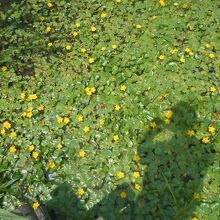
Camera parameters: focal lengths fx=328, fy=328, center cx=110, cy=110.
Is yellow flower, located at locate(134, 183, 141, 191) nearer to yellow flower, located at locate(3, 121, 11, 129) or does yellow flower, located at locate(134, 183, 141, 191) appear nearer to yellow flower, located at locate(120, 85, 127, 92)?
yellow flower, located at locate(120, 85, 127, 92)

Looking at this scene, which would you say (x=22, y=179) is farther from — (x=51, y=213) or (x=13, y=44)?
(x=13, y=44)

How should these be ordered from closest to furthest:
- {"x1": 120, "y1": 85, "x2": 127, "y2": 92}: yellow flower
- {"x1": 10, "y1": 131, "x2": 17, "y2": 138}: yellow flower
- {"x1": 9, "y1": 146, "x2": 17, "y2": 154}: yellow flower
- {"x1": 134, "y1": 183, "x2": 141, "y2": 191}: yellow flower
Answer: {"x1": 134, "y1": 183, "x2": 141, "y2": 191}: yellow flower, {"x1": 9, "y1": 146, "x2": 17, "y2": 154}: yellow flower, {"x1": 10, "y1": 131, "x2": 17, "y2": 138}: yellow flower, {"x1": 120, "y1": 85, "x2": 127, "y2": 92}: yellow flower

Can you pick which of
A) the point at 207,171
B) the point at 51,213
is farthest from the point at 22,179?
the point at 207,171

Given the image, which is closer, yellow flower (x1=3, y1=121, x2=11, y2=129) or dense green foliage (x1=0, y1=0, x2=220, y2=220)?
dense green foliage (x1=0, y1=0, x2=220, y2=220)

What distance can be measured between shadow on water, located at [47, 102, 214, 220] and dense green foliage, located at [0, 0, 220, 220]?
1 centimetres

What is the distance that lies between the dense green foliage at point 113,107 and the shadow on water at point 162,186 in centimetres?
1

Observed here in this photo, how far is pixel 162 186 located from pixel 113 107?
42.2 inches

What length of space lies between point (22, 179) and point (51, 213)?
487mm

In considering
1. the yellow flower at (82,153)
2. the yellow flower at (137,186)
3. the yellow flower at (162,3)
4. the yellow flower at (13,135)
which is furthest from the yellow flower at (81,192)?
the yellow flower at (162,3)

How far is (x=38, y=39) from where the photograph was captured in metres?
4.55

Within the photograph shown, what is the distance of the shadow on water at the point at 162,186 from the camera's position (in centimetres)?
319

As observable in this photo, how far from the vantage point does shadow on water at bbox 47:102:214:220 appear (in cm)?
319

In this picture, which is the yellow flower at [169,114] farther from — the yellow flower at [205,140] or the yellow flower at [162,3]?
the yellow flower at [162,3]

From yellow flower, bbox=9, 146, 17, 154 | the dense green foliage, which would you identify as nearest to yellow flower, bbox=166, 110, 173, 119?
the dense green foliage
